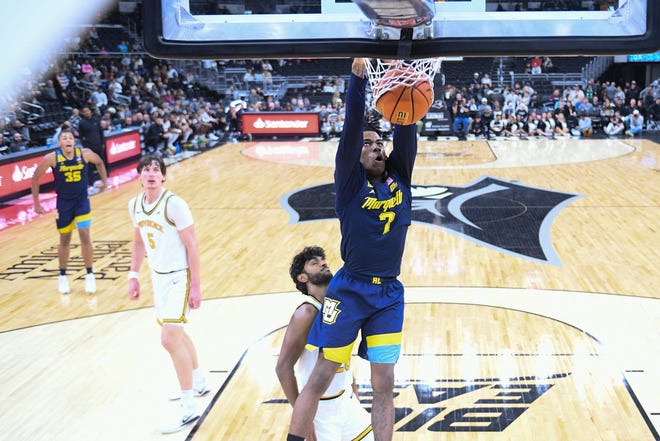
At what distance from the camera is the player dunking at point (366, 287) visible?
3.82 meters

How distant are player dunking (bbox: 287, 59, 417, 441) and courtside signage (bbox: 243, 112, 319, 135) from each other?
61.3 ft

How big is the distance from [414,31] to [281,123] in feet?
64.2

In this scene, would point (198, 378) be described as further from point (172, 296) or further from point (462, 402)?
point (462, 402)

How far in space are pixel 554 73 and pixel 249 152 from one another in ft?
Result: 38.3

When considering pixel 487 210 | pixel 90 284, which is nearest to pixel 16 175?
pixel 90 284

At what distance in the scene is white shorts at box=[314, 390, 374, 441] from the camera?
3959 mm

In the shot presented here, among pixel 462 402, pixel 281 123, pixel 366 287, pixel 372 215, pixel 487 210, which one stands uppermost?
pixel 372 215

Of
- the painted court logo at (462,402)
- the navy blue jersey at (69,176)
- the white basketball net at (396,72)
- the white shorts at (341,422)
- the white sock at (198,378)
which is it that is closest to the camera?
the white basketball net at (396,72)

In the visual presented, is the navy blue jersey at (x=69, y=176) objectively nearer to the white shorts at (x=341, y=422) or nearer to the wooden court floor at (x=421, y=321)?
the wooden court floor at (x=421, y=321)

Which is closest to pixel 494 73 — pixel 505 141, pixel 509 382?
pixel 505 141

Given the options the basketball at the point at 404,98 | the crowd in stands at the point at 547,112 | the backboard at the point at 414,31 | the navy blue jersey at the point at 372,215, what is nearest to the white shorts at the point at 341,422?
the navy blue jersey at the point at 372,215

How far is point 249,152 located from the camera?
19.5 meters

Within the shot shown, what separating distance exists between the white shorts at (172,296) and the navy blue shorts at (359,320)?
1.49 metres

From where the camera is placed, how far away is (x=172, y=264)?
521 cm
